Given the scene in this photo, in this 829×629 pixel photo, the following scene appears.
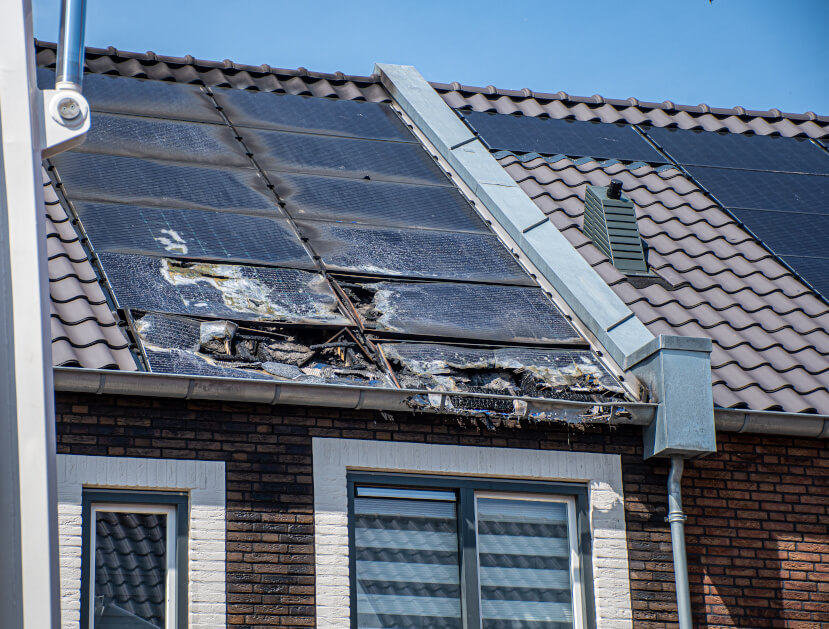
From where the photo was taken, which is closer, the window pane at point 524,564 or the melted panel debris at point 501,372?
the window pane at point 524,564

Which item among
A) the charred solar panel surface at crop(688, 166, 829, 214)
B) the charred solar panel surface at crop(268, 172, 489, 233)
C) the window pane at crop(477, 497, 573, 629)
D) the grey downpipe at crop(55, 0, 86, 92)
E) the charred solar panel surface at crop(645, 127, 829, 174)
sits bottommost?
the window pane at crop(477, 497, 573, 629)

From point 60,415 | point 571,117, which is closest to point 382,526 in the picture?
point 60,415

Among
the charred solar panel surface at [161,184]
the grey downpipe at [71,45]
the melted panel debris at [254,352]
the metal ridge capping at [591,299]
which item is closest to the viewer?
the grey downpipe at [71,45]

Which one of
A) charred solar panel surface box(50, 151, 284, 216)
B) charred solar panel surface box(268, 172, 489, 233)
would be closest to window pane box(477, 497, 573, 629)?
charred solar panel surface box(268, 172, 489, 233)

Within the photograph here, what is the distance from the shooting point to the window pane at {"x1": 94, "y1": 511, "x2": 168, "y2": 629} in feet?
26.6

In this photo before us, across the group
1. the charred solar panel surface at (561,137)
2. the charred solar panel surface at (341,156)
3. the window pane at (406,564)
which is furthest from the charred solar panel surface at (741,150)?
the window pane at (406,564)

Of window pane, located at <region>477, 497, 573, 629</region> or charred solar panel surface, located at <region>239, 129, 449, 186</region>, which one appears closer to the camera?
window pane, located at <region>477, 497, 573, 629</region>

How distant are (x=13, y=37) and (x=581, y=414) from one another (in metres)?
5.88

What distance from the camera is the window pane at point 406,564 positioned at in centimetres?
869

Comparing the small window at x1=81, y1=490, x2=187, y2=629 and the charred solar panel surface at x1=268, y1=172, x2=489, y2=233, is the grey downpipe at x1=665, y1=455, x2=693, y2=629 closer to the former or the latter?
the charred solar panel surface at x1=268, y1=172, x2=489, y2=233

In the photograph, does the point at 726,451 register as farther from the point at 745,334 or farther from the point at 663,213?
the point at 663,213

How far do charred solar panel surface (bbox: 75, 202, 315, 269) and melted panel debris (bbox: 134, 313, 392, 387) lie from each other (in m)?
1.02

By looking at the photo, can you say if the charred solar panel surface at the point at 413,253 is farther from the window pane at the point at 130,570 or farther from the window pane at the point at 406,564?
the window pane at the point at 130,570

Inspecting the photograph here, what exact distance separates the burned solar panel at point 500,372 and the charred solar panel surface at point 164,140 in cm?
339
